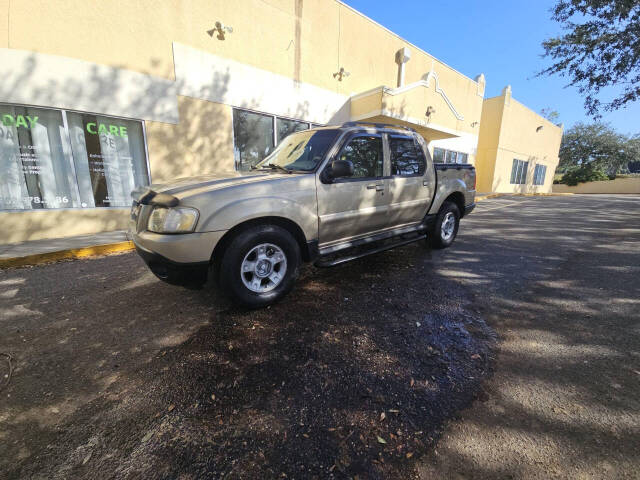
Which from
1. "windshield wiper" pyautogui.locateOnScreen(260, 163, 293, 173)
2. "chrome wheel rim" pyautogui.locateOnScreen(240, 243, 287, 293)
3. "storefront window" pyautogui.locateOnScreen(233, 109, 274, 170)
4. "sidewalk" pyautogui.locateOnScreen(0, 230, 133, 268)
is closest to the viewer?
"chrome wheel rim" pyautogui.locateOnScreen(240, 243, 287, 293)

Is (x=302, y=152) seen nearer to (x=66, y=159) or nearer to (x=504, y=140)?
(x=66, y=159)

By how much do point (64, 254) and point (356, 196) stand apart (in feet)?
17.4

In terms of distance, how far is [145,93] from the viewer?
23.6 feet

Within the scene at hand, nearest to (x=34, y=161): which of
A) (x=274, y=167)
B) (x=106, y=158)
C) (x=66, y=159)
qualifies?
(x=66, y=159)

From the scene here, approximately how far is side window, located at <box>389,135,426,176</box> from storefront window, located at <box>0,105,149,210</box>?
6596 millimetres

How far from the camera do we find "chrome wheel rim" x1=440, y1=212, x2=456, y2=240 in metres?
5.26

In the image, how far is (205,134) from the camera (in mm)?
8203

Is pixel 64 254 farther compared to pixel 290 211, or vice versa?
pixel 64 254

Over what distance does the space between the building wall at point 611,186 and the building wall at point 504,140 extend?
15006 mm

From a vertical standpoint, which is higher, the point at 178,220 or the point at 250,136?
the point at 250,136

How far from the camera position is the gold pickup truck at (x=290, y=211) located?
8.76 feet

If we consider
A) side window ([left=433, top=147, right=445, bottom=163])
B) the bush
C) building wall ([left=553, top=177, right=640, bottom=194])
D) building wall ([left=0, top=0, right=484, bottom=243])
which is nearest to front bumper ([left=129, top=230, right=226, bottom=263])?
building wall ([left=0, top=0, right=484, bottom=243])

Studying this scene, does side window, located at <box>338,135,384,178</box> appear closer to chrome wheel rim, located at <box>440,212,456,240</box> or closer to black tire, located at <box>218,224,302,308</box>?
black tire, located at <box>218,224,302,308</box>

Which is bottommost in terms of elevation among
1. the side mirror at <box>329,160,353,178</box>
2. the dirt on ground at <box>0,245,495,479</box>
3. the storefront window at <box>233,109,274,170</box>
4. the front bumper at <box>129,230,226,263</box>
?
the dirt on ground at <box>0,245,495,479</box>
